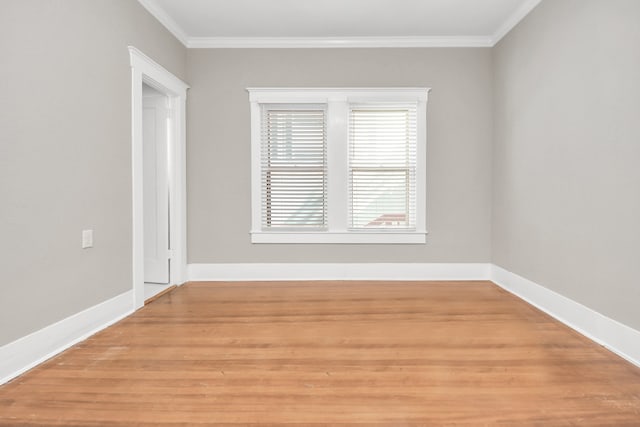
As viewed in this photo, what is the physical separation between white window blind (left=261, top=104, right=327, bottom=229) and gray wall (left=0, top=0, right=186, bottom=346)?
1.76 metres

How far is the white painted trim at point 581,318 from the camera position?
2.53 m

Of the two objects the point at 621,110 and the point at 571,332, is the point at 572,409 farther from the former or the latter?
the point at 621,110

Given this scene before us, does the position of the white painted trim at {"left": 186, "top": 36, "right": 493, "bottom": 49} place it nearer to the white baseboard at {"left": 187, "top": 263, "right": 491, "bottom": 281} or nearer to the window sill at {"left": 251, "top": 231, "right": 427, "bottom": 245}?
the window sill at {"left": 251, "top": 231, "right": 427, "bottom": 245}

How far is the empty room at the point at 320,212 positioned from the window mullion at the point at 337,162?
36 millimetres

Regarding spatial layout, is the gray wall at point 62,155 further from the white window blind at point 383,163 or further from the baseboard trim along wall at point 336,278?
the white window blind at point 383,163

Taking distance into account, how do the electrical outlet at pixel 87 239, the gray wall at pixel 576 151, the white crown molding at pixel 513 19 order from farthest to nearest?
1. the white crown molding at pixel 513 19
2. the electrical outlet at pixel 87 239
3. the gray wall at pixel 576 151

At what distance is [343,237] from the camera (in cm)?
485

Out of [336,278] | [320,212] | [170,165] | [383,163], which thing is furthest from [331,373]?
[170,165]

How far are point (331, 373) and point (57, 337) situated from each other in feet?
6.35

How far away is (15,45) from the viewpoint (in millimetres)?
2287

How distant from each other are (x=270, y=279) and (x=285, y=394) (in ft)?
9.29

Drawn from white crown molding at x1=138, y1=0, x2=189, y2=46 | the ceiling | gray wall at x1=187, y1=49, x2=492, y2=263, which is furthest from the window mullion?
white crown molding at x1=138, y1=0, x2=189, y2=46

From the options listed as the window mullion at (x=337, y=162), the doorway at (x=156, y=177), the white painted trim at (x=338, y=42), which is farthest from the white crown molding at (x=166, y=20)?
the window mullion at (x=337, y=162)

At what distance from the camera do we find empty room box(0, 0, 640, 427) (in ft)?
7.23
